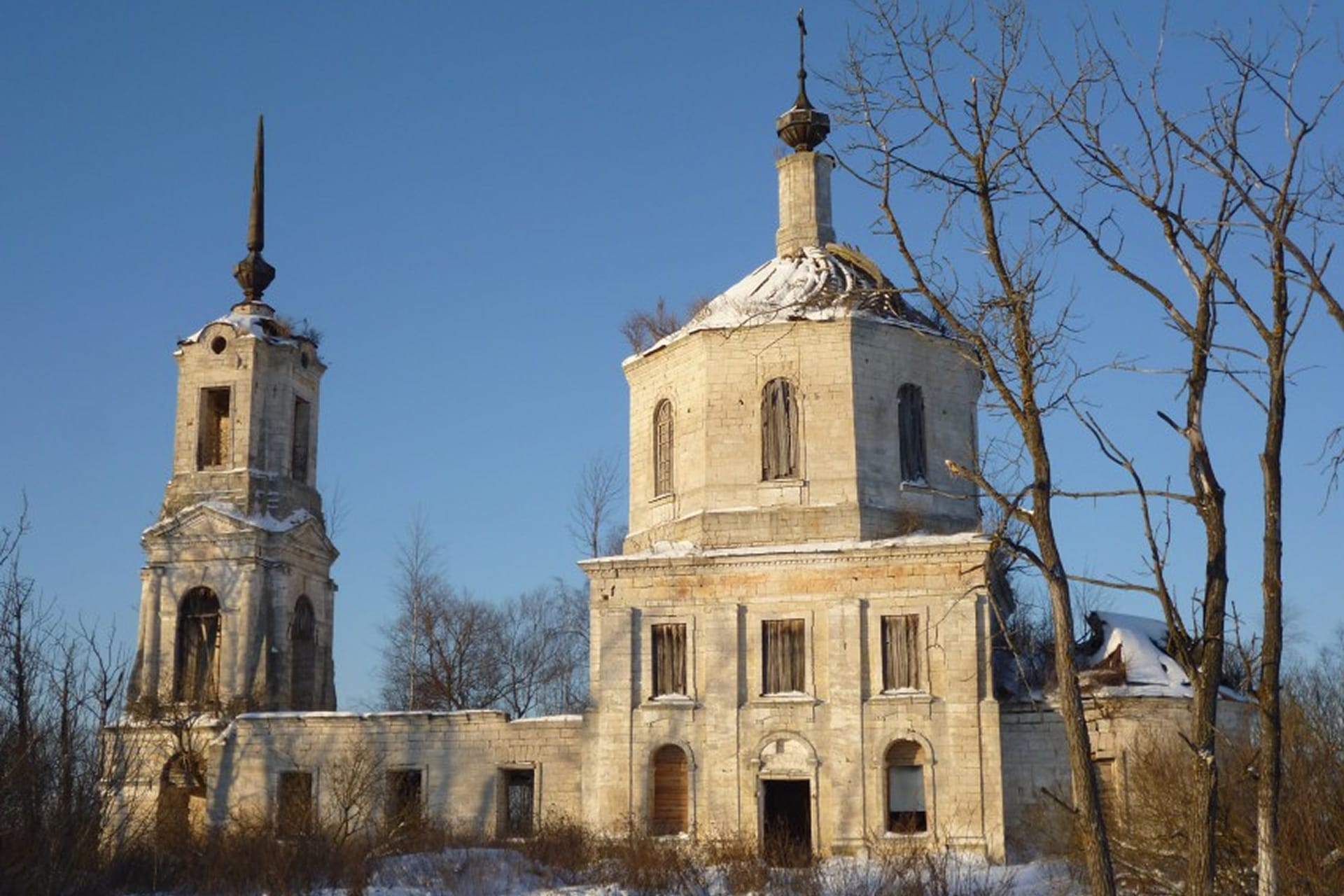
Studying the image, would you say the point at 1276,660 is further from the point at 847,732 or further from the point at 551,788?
the point at 551,788

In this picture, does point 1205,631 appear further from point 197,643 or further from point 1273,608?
point 197,643

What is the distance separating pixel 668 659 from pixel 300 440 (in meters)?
10.8

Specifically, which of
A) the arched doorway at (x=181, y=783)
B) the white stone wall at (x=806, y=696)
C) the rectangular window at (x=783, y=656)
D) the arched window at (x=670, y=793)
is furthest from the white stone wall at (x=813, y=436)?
the arched doorway at (x=181, y=783)

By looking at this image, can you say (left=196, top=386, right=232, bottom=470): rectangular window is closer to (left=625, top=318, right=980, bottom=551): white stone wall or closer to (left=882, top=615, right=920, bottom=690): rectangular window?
(left=625, top=318, right=980, bottom=551): white stone wall

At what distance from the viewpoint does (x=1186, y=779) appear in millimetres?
17781


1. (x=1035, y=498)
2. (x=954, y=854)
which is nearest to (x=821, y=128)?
(x=954, y=854)

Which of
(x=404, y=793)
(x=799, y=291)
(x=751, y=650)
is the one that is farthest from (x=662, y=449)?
(x=404, y=793)

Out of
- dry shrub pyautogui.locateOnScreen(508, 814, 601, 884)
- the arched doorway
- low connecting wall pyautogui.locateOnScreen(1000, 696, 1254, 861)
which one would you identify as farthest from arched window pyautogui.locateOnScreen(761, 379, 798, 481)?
the arched doorway

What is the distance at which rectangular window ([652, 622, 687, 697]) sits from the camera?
2488 centimetres

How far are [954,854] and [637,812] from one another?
519 centimetres

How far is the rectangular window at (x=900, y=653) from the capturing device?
24.0 m

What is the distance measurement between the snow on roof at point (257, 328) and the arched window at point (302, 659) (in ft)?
17.1

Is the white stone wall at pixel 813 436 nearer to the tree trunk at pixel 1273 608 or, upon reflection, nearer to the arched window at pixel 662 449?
the arched window at pixel 662 449

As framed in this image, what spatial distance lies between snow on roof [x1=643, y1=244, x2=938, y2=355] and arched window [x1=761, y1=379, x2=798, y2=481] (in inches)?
48.6
